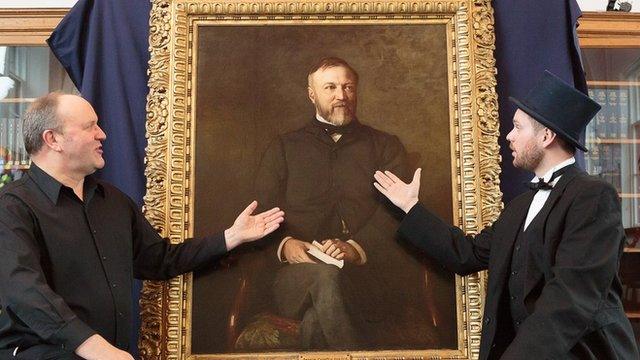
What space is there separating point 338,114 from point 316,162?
0.86 feet

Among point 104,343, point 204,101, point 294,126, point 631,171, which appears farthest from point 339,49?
point 631,171

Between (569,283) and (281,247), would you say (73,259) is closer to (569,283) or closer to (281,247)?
(281,247)

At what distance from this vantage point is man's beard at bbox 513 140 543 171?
10.3ft

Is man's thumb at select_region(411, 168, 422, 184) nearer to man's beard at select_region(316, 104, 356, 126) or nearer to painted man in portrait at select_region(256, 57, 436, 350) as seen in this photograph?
painted man in portrait at select_region(256, 57, 436, 350)

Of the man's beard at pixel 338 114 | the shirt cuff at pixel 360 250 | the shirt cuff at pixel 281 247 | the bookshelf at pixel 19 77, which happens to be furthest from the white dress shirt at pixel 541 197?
the bookshelf at pixel 19 77

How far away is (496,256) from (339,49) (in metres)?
1.28

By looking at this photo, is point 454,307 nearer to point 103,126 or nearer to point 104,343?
point 104,343

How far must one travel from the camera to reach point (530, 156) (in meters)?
3.14

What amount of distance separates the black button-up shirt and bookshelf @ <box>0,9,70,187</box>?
148 centimetres

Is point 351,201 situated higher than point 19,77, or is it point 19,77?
point 19,77

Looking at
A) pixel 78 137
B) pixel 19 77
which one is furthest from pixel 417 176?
pixel 19 77

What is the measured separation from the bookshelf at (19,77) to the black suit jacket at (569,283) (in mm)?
2912

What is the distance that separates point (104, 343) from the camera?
2.78m

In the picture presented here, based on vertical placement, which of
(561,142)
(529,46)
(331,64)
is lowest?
(561,142)
